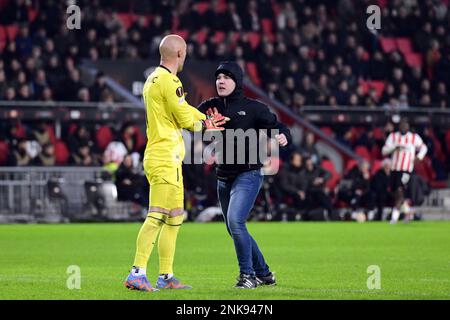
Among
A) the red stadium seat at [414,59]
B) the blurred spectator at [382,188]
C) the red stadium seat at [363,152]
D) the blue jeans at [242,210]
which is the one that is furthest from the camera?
the red stadium seat at [414,59]

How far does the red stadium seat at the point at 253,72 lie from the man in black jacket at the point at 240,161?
19.4 m

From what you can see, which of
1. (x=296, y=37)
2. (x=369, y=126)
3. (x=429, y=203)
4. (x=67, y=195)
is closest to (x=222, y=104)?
(x=67, y=195)

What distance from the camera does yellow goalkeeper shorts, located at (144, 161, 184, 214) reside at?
1068 cm

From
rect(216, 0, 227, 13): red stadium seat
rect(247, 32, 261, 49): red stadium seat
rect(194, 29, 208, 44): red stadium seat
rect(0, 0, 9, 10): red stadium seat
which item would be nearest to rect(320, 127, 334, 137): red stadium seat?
rect(247, 32, 261, 49): red stadium seat

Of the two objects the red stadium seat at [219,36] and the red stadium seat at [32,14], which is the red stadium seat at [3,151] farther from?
the red stadium seat at [219,36]

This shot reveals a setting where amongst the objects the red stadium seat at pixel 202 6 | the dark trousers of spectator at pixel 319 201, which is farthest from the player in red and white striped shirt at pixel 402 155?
the red stadium seat at pixel 202 6

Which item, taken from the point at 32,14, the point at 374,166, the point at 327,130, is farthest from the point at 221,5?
the point at 374,166

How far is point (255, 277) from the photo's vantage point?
36.8 ft

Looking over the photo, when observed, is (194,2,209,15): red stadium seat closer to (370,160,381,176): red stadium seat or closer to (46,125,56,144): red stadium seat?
(370,160,381,176): red stadium seat

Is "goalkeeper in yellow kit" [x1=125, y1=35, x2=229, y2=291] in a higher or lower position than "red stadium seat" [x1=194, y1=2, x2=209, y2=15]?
lower

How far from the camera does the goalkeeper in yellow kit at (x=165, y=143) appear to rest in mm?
10617

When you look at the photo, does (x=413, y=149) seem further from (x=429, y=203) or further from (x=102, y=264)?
(x=102, y=264)

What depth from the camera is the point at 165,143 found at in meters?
10.7

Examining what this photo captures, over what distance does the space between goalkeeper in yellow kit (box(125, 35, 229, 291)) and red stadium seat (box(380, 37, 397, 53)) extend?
2378cm
